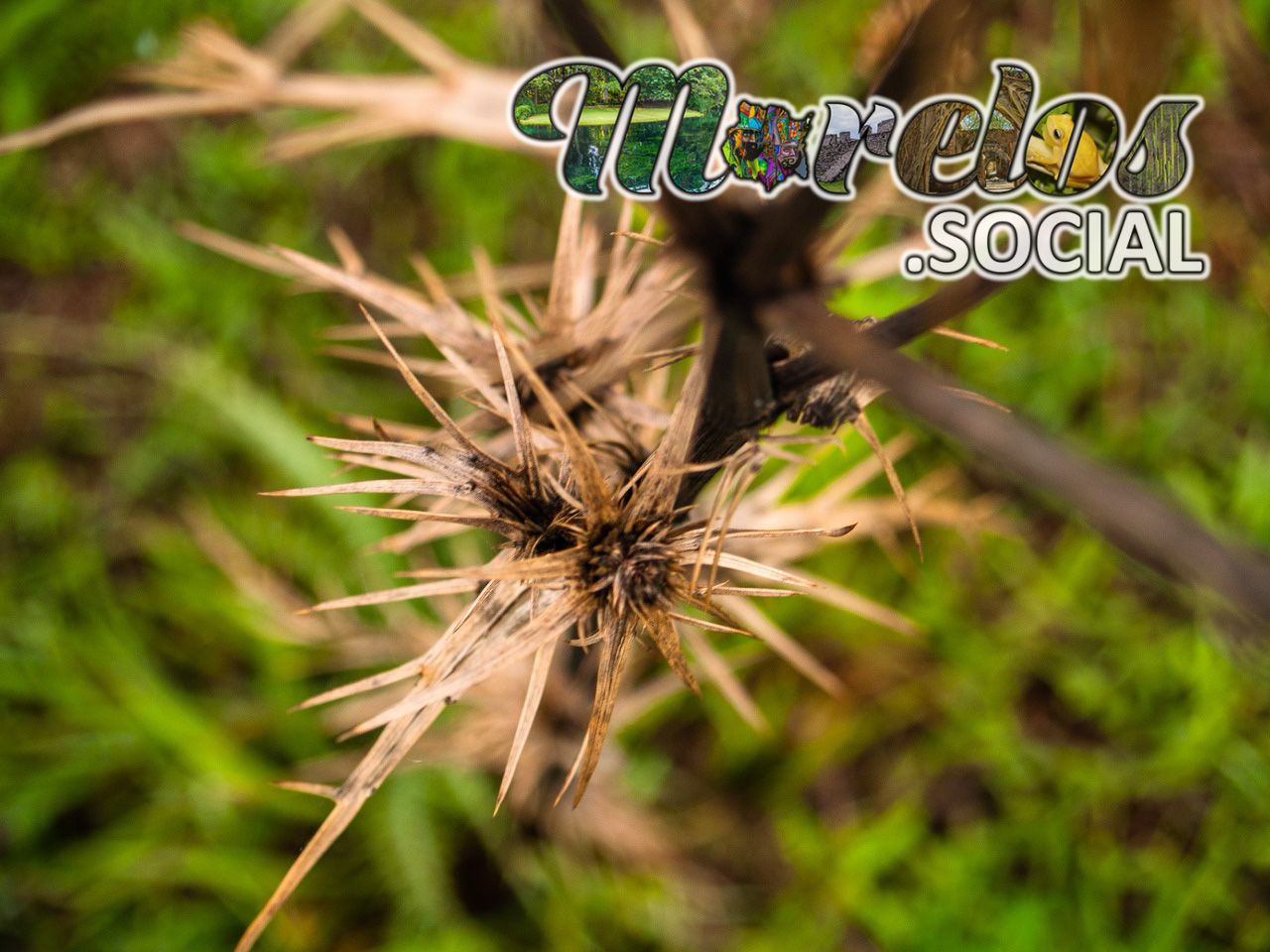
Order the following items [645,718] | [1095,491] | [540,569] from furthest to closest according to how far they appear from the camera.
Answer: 1. [645,718]
2. [540,569]
3. [1095,491]

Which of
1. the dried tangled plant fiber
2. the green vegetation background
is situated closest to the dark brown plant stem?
the dried tangled plant fiber

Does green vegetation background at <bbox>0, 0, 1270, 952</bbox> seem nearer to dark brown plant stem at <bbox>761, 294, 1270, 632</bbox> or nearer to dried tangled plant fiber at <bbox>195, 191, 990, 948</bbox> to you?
dried tangled plant fiber at <bbox>195, 191, 990, 948</bbox>

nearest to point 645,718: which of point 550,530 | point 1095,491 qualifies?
point 550,530

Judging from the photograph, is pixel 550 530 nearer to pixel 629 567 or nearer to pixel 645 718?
pixel 629 567

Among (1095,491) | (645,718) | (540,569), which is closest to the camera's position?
(1095,491)

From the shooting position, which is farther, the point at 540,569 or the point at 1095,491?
the point at 540,569

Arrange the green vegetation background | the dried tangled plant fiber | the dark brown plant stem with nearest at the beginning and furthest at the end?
the dark brown plant stem → the dried tangled plant fiber → the green vegetation background

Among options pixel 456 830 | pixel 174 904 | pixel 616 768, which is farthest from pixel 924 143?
pixel 174 904
